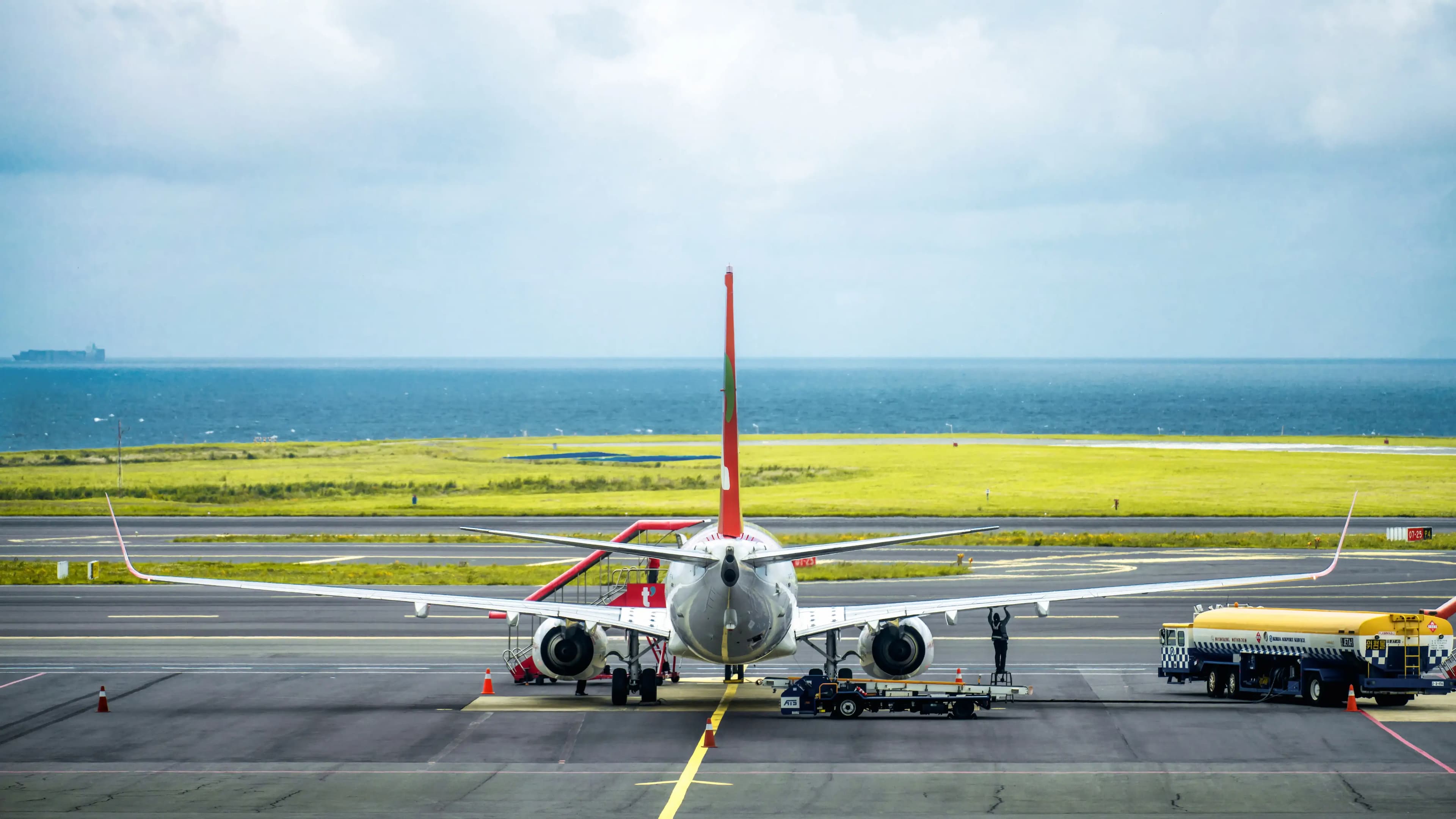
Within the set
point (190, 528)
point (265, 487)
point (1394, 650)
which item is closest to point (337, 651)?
point (1394, 650)

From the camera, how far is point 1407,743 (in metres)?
30.2

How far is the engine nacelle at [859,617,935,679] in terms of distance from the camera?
3484cm

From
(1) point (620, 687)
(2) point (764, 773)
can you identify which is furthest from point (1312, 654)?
(1) point (620, 687)

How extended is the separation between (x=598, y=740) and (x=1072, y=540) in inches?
1889

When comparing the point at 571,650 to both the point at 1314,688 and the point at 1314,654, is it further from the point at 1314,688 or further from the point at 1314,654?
the point at 1314,688

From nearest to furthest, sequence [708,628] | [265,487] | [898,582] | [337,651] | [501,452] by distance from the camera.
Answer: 1. [708,628]
2. [337,651]
3. [898,582]
4. [265,487]
5. [501,452]

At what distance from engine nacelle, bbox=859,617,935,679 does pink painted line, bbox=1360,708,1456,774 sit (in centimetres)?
1125

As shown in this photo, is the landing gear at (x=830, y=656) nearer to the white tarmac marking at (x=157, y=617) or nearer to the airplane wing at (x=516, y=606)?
the airplane wing at (x=516, y=606)

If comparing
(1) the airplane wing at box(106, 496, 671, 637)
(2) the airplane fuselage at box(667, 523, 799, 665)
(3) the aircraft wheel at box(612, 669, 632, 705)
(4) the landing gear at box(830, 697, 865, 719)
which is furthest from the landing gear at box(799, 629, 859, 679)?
(3) the aircraft wheel at box(612, 669, 632, 705)

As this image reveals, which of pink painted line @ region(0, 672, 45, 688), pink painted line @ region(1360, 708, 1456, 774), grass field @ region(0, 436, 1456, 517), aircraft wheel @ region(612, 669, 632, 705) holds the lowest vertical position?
pink painted line @ region(1360, 708, 1456, 774)

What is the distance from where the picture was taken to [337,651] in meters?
45.5

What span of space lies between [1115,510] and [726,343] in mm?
64014

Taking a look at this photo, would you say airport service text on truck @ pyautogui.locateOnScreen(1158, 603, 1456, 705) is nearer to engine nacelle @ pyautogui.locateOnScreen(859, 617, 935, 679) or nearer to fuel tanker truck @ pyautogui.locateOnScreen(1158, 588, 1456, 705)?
fuel tanker truck @ pyautogui.locateOnScreen(1158, 588, 1456, 705)

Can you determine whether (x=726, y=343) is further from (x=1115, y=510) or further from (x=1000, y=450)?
(x=1000, y=450)
